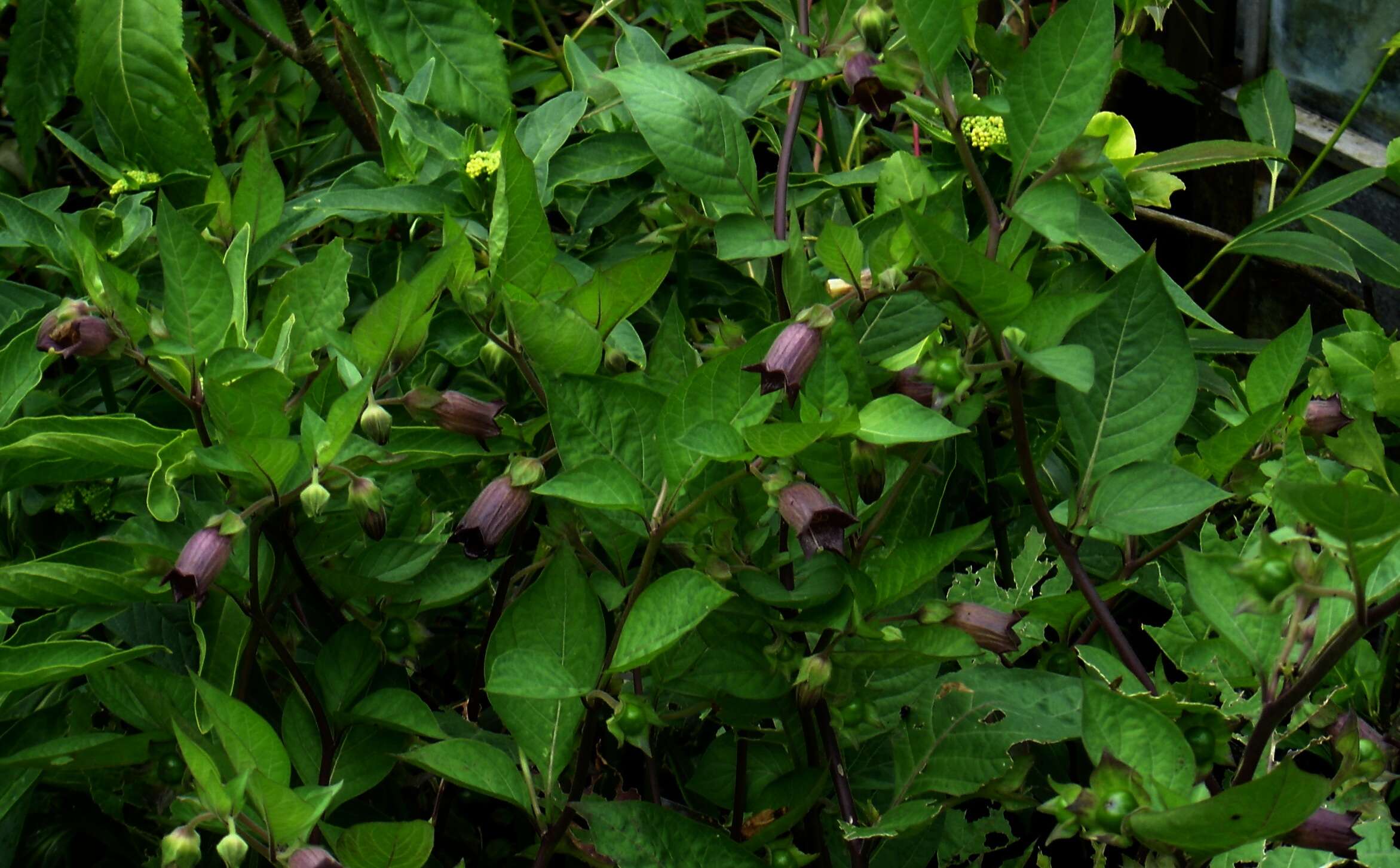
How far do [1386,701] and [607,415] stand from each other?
1.96 feet

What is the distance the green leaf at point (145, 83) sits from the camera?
4.06 feet

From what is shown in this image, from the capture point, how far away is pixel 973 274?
658 millimetres

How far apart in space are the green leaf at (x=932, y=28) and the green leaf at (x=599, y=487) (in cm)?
28

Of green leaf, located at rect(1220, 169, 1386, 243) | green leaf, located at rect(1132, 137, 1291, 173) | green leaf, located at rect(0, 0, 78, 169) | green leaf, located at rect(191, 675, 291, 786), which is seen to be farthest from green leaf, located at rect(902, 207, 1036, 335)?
green leaf, located at rect(0, 0, 78, 169)

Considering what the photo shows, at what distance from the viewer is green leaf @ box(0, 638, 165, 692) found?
0.72 meters

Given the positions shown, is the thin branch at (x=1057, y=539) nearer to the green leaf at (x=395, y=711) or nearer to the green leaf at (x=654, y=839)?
the green leaf at (x=654, y=839)

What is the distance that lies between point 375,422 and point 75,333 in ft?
0.58

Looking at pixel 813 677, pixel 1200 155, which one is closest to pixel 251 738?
pixel 813 677

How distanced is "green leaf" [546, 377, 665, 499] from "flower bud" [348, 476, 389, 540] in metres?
0.11

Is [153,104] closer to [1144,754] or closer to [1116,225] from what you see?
[1116,225]

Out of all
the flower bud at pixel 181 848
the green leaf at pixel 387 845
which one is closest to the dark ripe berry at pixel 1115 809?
the green leaf at pixel 387 845

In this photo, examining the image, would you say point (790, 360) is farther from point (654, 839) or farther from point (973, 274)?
point (654, 839)

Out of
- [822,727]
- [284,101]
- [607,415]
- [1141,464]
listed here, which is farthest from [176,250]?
[284,101]

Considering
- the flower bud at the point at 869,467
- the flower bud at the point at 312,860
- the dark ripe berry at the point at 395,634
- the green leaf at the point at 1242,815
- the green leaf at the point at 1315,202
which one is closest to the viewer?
the green leaf at the point at 1242,815
